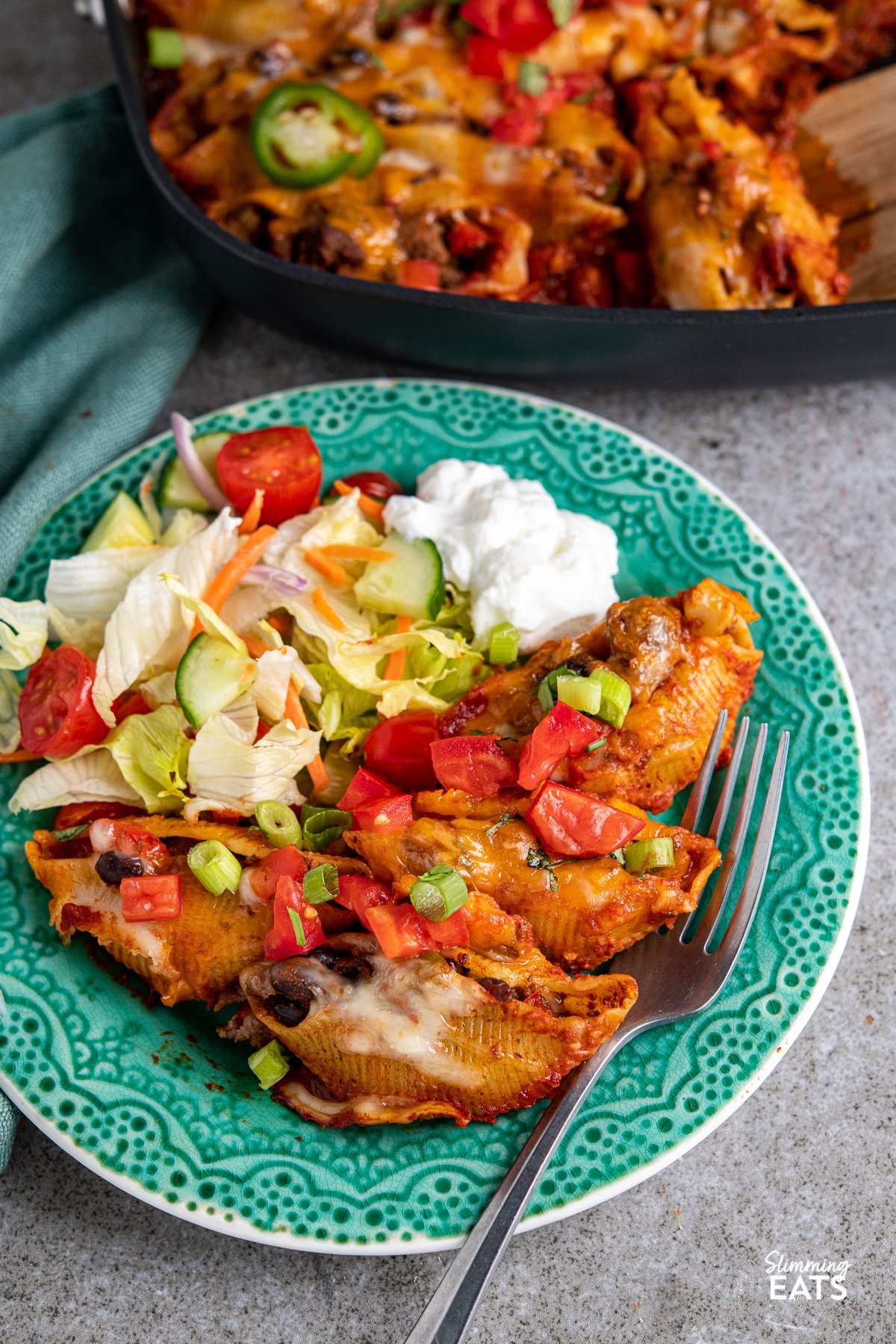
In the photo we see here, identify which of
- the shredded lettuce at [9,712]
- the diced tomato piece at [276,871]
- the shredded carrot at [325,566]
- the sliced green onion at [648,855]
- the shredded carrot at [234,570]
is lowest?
the sliced green onion at [648,855]

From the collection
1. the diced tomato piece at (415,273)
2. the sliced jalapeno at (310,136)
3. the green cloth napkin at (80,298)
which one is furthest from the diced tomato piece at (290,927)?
the sliced jalapeno at (310,136)

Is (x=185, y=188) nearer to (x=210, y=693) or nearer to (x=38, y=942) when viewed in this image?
(x=210, y=693)

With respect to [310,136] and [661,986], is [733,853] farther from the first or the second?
[310,136]

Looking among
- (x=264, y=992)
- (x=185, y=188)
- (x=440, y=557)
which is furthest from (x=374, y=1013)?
(x=185, y=188)

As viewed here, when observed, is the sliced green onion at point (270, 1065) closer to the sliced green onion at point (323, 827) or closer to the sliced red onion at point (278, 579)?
the sliced green onion at point (323, 827)

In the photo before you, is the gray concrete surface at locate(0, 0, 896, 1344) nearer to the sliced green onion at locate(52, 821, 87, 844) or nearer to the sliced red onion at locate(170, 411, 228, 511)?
the sliced green onion at locate(52, 821, 87, 844)

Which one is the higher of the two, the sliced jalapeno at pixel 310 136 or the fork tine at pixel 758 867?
the sliced jalapeno at pixel 310 136

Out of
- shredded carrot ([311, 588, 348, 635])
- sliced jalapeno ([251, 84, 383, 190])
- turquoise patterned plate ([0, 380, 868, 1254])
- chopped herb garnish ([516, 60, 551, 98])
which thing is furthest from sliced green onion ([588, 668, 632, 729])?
chopped herb garnish ([516, 60, 551, 98])

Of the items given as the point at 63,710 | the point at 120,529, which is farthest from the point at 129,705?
the point at 120,529
